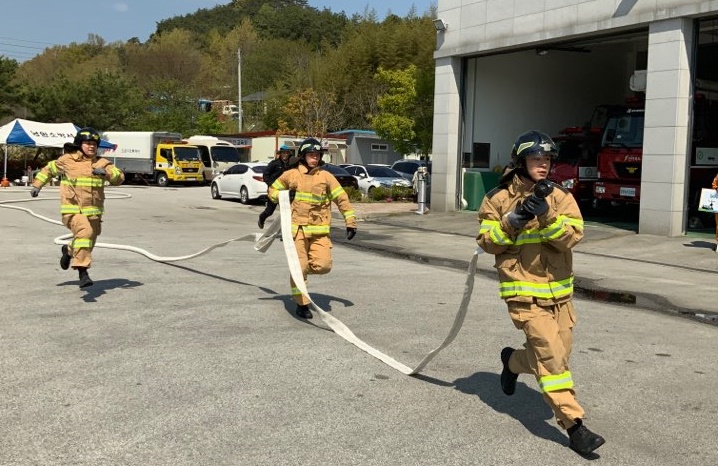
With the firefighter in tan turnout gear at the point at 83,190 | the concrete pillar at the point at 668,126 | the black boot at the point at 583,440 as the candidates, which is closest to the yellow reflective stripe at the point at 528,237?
the black boot at the point at 583,440

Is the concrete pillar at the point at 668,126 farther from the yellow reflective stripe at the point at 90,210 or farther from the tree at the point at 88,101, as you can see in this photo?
the tree at the point at 88,101

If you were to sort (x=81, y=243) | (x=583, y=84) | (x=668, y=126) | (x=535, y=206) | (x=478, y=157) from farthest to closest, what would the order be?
(x=583, y=84), (x=478, y=157), (x=668, y=126), (x=81, y=243), (x=535, y=206)

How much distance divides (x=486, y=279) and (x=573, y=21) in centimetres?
1002

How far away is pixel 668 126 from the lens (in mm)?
15930

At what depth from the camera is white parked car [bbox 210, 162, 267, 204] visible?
86.6ft

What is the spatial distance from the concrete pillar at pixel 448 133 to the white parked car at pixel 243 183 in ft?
20.7

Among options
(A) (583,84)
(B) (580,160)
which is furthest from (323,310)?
(A) (583,84)

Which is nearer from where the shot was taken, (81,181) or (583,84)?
(81,181)

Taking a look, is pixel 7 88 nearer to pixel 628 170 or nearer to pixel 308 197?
pixel 628 170

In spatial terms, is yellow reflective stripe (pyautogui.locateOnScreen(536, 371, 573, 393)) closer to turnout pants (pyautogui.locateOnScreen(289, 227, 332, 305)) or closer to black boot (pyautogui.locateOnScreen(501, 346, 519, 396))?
black boot (pyautogui.locateOnScreen(501, 346, 519, 396))

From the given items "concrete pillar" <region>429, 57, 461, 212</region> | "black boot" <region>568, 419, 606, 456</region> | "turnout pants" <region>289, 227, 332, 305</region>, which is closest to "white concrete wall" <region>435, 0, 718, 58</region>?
"concrete pillar" <region>429, 57, 461, 212</region>

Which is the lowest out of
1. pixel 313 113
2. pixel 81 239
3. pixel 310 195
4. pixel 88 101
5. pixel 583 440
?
pixel 583 440

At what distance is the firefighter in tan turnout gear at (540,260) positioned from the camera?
4.13 metres

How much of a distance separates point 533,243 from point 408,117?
3104 centimetres
